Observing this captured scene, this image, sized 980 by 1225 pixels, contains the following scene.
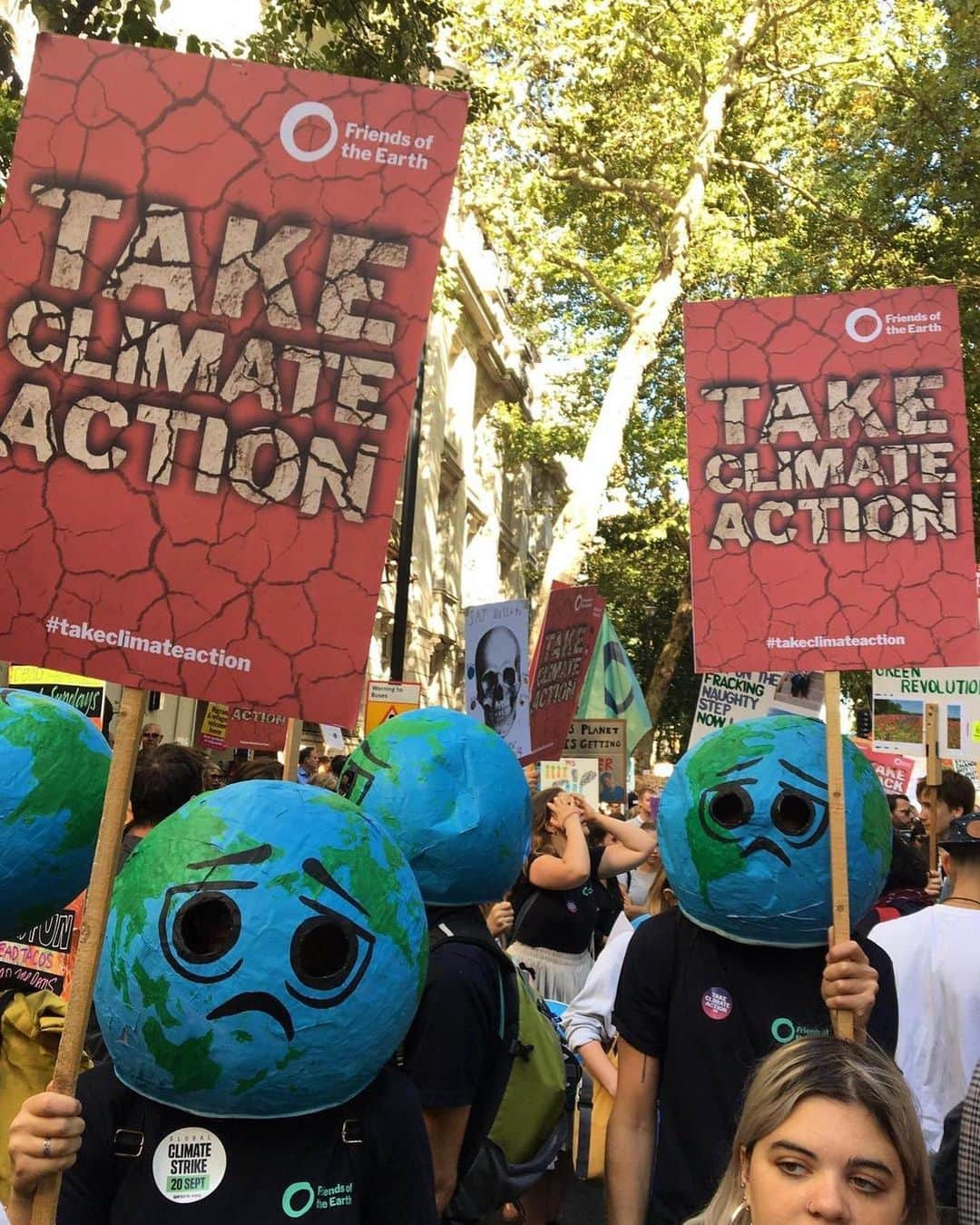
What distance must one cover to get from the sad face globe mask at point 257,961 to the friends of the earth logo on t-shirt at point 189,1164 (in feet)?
0.17

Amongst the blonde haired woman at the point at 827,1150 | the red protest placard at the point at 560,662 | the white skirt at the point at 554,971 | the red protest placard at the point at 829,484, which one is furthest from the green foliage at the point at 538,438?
the blonde haired woman at the point at 827,1150

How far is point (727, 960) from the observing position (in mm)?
2949

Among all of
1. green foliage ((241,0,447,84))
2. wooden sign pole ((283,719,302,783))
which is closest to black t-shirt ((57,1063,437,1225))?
wooden sign pole ((283,719,302,783))

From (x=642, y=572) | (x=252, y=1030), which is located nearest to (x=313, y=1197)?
(x=252, y=1030)

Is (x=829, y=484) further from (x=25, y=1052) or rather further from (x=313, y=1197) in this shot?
(x=25, y=1052)

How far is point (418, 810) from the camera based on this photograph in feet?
10.3

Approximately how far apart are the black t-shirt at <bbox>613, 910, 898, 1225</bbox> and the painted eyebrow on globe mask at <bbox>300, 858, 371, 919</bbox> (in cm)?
97

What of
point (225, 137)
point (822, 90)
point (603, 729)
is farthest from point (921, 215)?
point (225, 137)

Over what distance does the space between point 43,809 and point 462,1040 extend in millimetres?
990

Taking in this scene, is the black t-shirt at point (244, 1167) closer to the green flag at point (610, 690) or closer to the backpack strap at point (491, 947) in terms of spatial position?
the backpack strap at point (491, 947)

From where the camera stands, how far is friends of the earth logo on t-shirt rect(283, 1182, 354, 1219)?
2.11 m

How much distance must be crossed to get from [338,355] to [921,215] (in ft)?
49.3

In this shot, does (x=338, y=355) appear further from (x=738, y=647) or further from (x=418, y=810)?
(x=738, y=647)

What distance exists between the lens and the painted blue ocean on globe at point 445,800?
3150 millimetres
